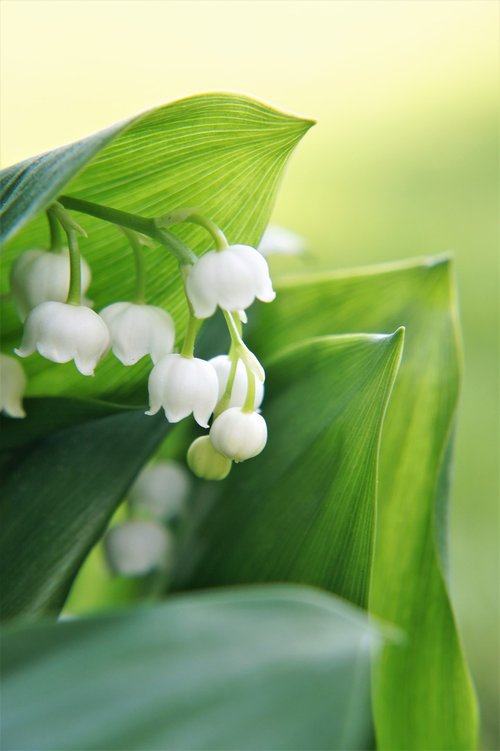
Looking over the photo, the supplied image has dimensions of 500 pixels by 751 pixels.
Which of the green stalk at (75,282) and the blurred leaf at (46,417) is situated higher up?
the green stalk at (75,282)

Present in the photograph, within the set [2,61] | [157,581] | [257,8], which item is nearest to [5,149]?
[2,61]

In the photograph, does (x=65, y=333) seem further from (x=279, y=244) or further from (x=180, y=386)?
(x=279, y=244)

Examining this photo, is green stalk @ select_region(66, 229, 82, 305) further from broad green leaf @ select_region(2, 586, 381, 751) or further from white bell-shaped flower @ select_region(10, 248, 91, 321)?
broad green leaf @ select_region(2, 586, 381, 751)

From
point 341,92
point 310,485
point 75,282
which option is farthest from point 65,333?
point 341,92

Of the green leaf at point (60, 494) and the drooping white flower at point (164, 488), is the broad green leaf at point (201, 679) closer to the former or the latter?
the green leaf at point (60, 494)

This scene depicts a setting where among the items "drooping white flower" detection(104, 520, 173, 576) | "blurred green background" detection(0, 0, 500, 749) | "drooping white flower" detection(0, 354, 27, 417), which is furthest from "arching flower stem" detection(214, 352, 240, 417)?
"blurred green background" detection(0, 0, 500, 749)

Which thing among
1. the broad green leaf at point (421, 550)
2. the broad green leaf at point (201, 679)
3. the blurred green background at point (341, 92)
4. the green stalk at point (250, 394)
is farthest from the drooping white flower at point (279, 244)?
the blurred green background at point (341, 92)
